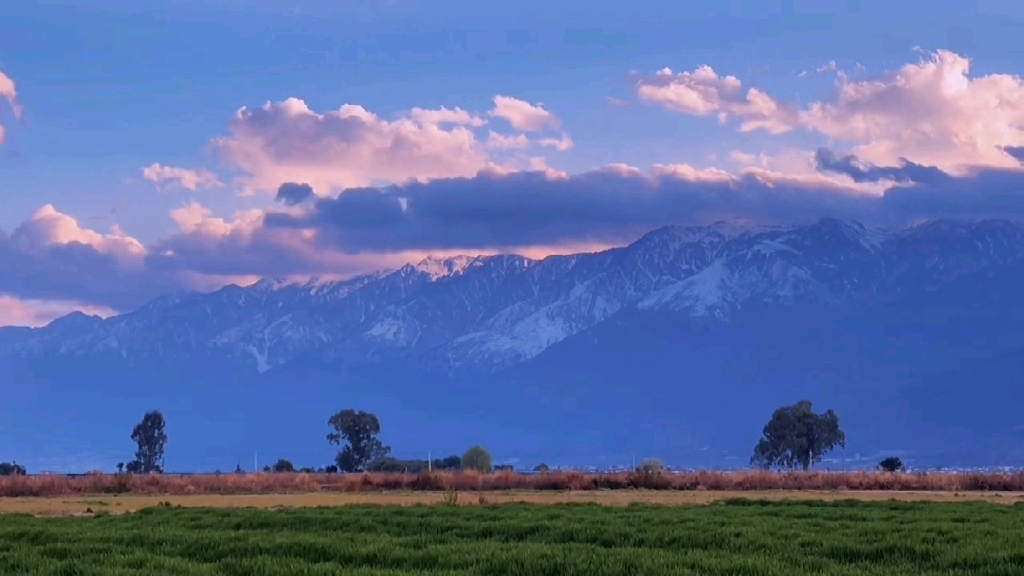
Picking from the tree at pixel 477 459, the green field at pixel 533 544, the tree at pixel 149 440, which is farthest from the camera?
the tree at pixel 149 440

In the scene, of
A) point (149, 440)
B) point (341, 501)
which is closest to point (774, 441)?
point (149, 440)

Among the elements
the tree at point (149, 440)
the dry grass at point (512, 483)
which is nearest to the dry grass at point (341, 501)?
the dry grass at point (512, 483)

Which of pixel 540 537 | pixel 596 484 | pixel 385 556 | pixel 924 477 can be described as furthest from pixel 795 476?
pixel 385 556

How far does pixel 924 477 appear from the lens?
67500 millimetres

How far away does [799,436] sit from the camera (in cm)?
14338

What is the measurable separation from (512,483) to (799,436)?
85889 millimetres

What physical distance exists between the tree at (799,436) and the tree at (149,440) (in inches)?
2570

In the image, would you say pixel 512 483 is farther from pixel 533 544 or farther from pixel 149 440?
pixel 149 440

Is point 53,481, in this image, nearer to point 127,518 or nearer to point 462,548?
point 127,518

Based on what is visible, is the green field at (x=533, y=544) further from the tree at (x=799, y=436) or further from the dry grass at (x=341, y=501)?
the tree at (x=799, y=436)

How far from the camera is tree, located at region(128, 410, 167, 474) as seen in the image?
15425 centimetres

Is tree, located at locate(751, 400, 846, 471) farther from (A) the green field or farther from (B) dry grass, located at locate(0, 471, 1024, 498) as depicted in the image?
(A) the green field

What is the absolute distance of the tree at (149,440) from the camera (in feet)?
506

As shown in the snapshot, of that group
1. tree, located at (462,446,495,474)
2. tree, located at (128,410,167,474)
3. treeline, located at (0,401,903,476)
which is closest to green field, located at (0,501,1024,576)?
tree, located at (462,446,495,474)
